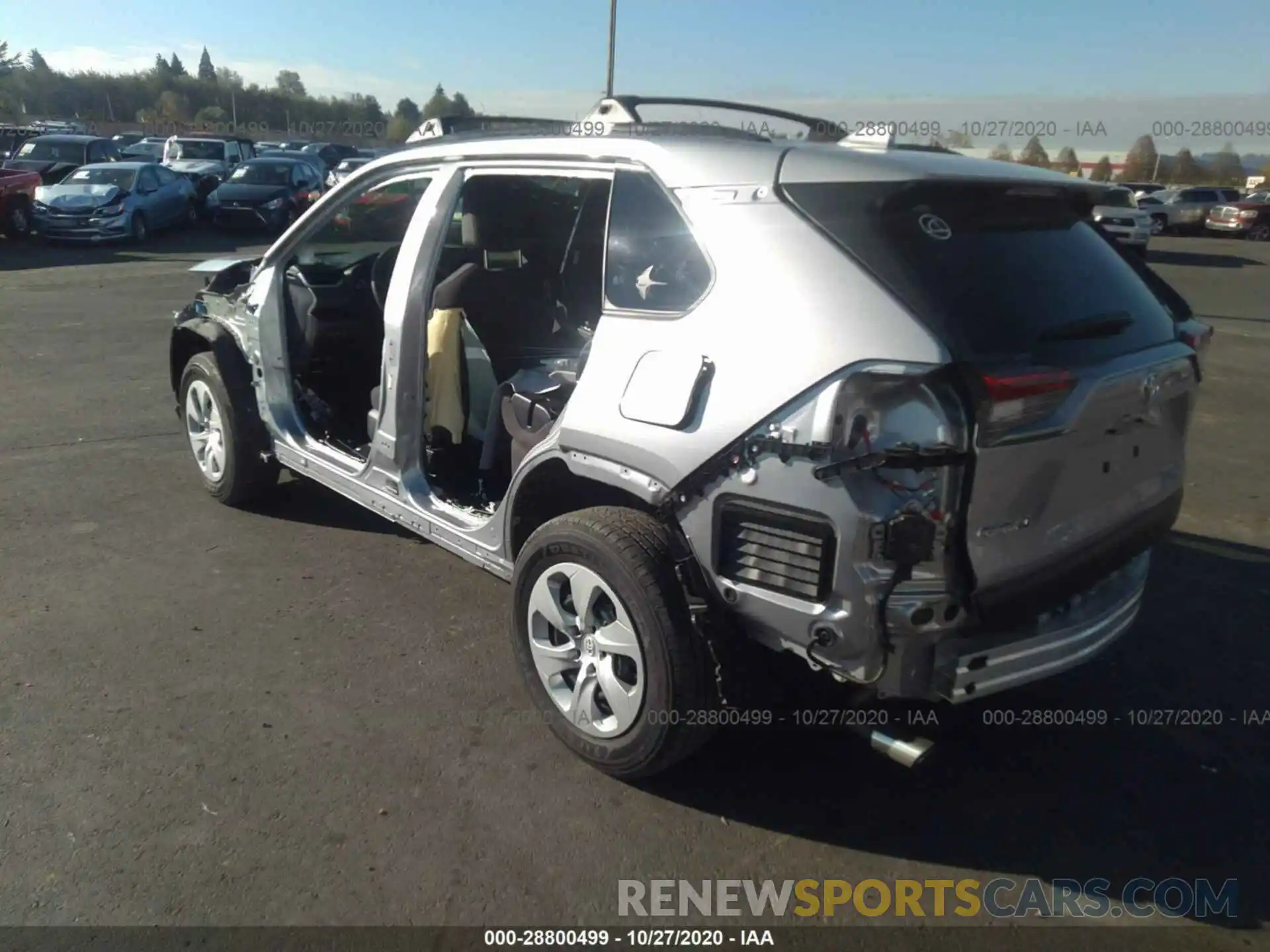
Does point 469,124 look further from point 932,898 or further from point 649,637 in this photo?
point 932,898

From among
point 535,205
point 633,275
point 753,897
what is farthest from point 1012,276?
point 535,205

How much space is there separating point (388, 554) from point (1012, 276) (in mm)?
3228

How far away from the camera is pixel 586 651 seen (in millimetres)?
3223

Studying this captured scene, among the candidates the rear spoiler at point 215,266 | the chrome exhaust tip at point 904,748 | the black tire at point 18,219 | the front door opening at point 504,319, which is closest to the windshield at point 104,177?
Result: the black tire at point 18,219

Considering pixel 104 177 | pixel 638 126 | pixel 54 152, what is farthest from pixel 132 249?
pixel 638 126

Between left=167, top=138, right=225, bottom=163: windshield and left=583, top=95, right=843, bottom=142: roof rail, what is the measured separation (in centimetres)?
2738

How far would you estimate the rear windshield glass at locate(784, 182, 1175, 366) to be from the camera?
2.61 metres

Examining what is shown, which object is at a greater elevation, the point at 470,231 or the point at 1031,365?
the point at 470,231

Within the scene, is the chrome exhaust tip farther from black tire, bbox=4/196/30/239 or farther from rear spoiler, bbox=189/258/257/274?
black tire, bbox=4/196/30/239

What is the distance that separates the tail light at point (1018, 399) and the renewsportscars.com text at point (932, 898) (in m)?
1.26

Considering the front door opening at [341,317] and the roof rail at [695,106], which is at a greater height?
the roof rail at [695,106]

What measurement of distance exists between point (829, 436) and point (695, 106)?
2397 millimetres

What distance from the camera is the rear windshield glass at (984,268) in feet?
8.57

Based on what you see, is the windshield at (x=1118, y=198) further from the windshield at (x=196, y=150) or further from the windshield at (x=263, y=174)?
the windshield at (x=196, y=150)
